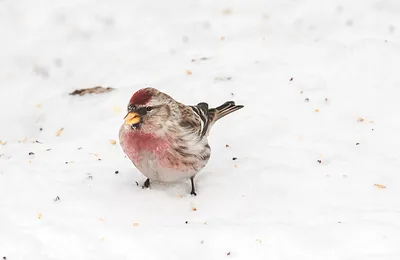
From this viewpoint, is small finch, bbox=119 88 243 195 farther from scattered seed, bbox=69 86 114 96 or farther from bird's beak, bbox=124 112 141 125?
scattered seed, bbox=69 86 114 96

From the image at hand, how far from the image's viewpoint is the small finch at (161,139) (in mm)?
5125

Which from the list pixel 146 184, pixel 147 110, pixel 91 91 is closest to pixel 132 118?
pixel 147 110

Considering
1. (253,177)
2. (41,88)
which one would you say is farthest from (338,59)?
(41,88)

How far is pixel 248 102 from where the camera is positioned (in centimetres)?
672

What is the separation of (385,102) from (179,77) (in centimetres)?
192

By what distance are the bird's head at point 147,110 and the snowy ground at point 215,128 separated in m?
0.55

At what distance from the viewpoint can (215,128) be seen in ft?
21.3

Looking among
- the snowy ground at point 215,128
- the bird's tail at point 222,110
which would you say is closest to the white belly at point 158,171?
the snowy ground at point 215,128

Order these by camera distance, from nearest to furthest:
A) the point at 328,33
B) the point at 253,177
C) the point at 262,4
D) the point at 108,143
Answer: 1. the point at 253,177
2. the point at 108,143
3. the point at 328,33
4. the point at 262,4

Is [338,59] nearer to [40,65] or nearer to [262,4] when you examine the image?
[262,4]

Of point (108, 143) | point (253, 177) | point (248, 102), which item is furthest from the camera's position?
point (248, 102)

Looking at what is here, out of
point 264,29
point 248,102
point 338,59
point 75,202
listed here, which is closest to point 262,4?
point 264,29

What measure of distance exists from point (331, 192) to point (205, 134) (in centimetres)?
101

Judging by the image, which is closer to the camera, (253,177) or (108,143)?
(253,177)
